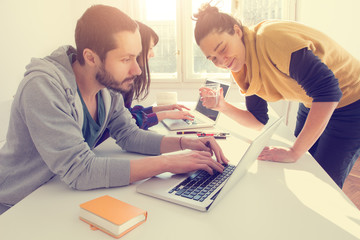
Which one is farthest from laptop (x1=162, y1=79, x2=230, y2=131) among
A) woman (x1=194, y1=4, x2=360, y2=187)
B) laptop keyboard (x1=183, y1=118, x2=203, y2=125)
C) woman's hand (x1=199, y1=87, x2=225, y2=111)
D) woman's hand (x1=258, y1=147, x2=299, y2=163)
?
woman's hand (x1=258, y1=147, x2=299, y2=163)

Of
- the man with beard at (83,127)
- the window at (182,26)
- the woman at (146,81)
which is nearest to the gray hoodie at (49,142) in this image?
the man with beard at (83,127)

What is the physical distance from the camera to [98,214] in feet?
1.85

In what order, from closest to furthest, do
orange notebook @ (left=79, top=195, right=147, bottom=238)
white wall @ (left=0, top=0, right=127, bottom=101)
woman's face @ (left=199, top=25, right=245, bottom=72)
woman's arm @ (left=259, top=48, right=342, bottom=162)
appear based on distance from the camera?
1. orange notebook @ (left=79, top=195, right=147, bottom=238)
2. woman's arm @ (left=259, top=48, right=342, bottom=162)
3. woman's face @ (left=199, top=25, right=245, bottom=72)
4. white wall @ (left=0, top=0, right=127, bottom=101)

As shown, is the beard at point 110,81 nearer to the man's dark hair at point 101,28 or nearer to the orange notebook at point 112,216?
the man's dark hair at point 101,28

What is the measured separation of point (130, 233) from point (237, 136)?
0.81 metres

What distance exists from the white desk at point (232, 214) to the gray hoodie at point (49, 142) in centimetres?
5

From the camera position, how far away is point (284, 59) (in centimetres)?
99

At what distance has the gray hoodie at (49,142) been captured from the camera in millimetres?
738

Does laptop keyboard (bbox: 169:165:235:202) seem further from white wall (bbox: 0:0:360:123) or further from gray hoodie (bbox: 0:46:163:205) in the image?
white wall (bbox: 0:0:360:123)

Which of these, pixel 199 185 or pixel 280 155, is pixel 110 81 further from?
pixel 280 155

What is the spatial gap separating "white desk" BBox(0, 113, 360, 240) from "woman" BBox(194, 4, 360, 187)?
0.72 ft

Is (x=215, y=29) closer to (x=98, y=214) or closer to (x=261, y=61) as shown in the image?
(x=261, y=61)

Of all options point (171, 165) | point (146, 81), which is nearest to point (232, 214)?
point (171, 165)

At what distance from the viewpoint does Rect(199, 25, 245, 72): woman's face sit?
3.74 feet
